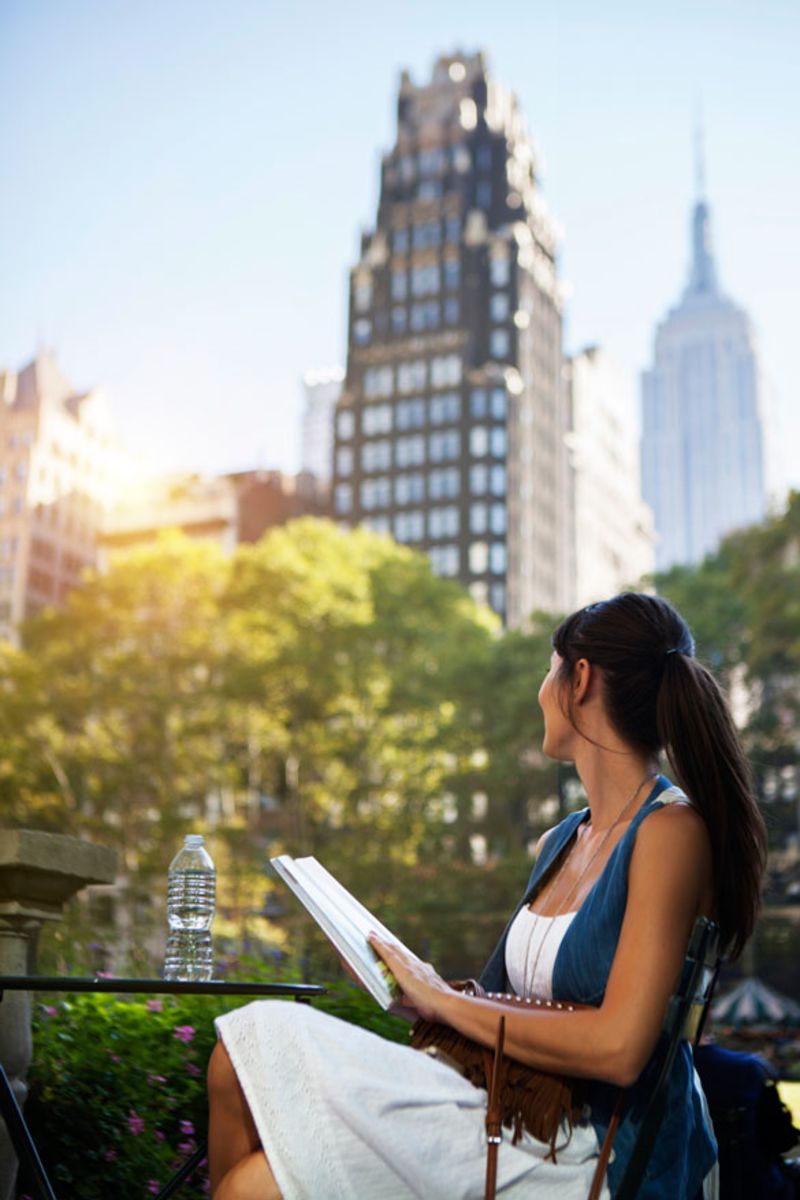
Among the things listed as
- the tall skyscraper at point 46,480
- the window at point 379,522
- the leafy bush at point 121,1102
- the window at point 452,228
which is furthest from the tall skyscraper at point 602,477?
the leafy bush at point 121,1102

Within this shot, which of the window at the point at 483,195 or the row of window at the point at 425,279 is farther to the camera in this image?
the window at the point at 483,195

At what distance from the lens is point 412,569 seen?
37656 millimetres

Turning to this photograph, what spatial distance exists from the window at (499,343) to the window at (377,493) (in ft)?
33.9

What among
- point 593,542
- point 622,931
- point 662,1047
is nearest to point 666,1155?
point 662,1047

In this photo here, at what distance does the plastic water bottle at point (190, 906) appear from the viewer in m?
3.71

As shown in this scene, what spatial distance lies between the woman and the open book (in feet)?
0.10

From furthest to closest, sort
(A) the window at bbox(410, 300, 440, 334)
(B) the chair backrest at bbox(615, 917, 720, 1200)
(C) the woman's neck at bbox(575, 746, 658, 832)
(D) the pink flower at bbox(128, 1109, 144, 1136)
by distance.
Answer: (A) the window at bbox(410, 300, 440, 334) < (D) the pink flower at bbox(128, 1109, 144, 1136) < (C) the woman's neck at bbox(575, 746, 658, 832) < (B) the chair backrest at bbox(615, 917, 720, 1200)

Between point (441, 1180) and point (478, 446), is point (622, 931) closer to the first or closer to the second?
point (441, 1180)

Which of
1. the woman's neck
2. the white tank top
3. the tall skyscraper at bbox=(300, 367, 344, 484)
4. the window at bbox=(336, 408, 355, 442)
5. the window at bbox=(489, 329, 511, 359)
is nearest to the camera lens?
the white tank top

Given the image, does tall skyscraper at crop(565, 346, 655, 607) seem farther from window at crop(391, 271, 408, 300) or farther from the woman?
the woman

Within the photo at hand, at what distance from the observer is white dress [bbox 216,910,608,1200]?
213 cm

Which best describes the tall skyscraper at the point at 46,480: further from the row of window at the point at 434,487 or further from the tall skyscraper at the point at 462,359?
the row of window at the point at 434,487

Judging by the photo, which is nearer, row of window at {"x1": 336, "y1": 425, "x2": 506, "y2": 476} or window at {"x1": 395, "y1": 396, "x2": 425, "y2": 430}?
row of window at {"x1": 336, "y1": 425, "x2": 506, "y2": 476}

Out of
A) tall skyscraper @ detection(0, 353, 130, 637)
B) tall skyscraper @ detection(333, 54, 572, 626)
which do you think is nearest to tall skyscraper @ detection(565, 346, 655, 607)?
tall skyscraper @ detection(333, 54, 572, 626)
